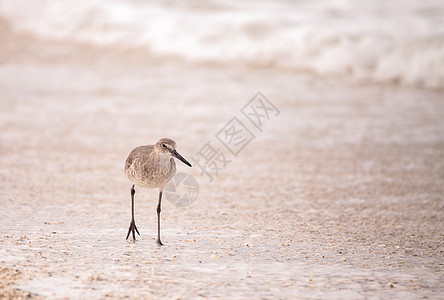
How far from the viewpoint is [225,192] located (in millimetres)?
5641

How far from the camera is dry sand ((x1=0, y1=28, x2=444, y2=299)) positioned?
3.57m

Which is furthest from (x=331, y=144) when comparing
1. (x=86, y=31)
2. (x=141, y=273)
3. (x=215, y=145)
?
(x=86, y=31)

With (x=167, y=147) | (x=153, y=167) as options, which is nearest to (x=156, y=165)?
(x=153, y=167)

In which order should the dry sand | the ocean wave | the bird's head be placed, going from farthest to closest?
the ocean wave → the bird's head → the dry sand

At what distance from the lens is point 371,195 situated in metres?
5.60

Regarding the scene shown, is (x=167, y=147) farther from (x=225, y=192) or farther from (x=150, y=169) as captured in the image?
(x=225, y=192)

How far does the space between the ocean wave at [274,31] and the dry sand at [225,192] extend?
68cm

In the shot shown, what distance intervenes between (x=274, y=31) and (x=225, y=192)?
278 inches

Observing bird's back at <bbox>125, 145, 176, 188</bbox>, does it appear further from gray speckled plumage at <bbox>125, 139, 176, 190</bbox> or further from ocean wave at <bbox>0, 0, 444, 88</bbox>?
ocean wave at <bbox>0, 0, 444, 88</bbox>

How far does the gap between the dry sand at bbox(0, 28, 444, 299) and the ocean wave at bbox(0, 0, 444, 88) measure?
26.9 inches

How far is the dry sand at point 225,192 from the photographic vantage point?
357 centimetres

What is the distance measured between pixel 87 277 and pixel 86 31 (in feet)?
35.2

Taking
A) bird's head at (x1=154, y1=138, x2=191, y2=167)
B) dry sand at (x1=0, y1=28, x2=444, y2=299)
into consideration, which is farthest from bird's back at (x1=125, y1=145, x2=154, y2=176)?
dry sand at (x1=0, y1=28, x2=444, y2=299)

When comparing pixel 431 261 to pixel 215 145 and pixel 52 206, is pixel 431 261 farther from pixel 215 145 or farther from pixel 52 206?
pixel 215 145
